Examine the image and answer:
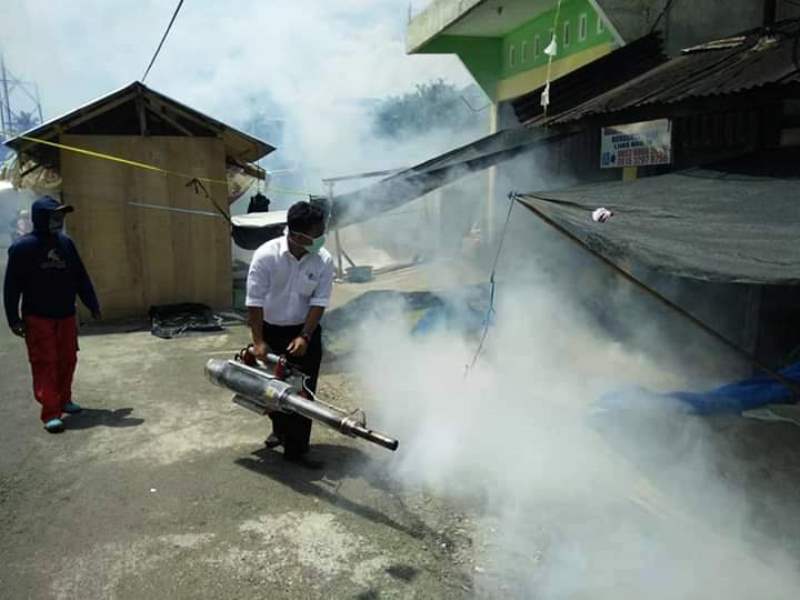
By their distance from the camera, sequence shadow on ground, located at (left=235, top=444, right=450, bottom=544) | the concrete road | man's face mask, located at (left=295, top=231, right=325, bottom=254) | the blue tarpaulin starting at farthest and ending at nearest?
1. the blue tarpaulin
2. man's face mask, located at (left=295, top=231, right=325, bottom=254)
3. shadow on ground, located at (left=235, top=444, right=450, bottom=544)
4. the concrete road

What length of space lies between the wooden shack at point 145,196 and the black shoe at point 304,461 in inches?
227

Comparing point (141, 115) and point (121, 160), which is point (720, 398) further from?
point (141, 115)

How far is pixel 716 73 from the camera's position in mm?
5016

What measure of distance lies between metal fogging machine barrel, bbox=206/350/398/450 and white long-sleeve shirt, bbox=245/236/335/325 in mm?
347

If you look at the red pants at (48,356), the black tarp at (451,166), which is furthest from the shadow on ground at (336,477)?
the black tarp at (451,166)

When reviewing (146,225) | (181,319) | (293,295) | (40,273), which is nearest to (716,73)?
(293,295)

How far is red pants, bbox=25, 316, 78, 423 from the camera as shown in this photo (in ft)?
16.2

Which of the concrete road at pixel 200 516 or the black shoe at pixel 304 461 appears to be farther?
the black shoe at pixel 304 461

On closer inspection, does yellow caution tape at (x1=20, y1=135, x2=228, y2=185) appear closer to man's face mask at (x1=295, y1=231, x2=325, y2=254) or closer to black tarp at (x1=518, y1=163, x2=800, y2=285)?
man's face mask at (x1=295, y1=231, x2=325, y2=254)

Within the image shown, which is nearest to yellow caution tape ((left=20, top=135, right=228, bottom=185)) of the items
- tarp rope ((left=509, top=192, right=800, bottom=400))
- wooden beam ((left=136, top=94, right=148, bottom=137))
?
wooden beam ((left=136, top=94, right=148, bottom=137))

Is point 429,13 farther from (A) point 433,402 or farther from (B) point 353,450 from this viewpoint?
(B) point 353,450

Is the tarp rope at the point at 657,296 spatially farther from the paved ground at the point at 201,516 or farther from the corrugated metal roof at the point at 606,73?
the corrugated metal roof at the point at 606,73

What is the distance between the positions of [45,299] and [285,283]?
2.15 m

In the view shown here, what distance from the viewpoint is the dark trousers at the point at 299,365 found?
14.3ft
